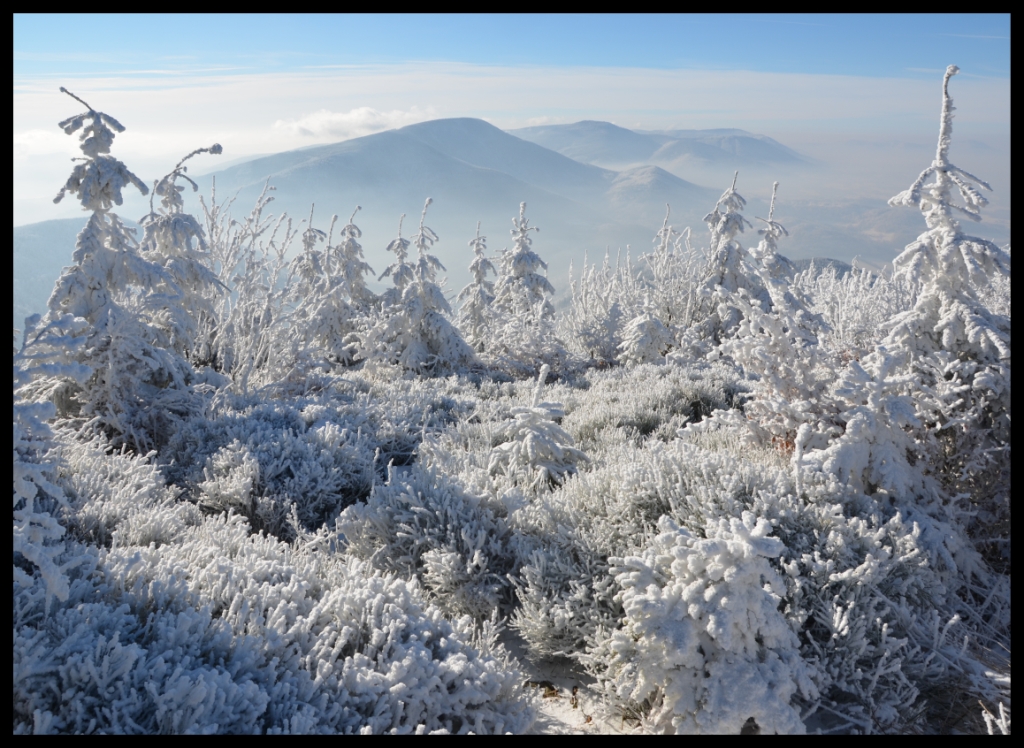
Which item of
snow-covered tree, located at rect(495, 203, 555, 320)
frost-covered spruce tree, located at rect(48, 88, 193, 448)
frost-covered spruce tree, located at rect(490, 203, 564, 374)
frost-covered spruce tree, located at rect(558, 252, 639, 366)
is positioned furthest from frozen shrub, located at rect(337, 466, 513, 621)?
snow-covered tree, located at rect(495, 203, 555, 320)

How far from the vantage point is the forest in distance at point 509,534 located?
8.29ft

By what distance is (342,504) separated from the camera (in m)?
5.10

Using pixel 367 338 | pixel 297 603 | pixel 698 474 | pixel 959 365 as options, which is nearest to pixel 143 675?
pixel 297 603

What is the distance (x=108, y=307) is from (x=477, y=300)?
9.24 m

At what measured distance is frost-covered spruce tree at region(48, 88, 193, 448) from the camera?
5.48 meters

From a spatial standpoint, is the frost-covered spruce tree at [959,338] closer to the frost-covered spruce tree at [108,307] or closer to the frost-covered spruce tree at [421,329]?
the frost-covered spruce tree at [108,307]

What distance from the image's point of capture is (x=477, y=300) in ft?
46.8

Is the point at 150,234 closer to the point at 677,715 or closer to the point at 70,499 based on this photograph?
the point at 70,499

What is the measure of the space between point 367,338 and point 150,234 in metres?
4.21

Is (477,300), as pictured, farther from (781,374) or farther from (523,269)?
(781,374)

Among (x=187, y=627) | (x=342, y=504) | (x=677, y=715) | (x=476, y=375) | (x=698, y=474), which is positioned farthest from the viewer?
(x=476, y=375)

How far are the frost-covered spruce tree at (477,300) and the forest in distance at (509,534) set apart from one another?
676 cm

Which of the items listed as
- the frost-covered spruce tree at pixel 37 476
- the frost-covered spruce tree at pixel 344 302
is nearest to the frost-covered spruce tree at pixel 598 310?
the frost-covered spruce tree at pixel 344 302

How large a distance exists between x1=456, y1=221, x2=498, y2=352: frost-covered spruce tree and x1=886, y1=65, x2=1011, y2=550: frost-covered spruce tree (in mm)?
10286
